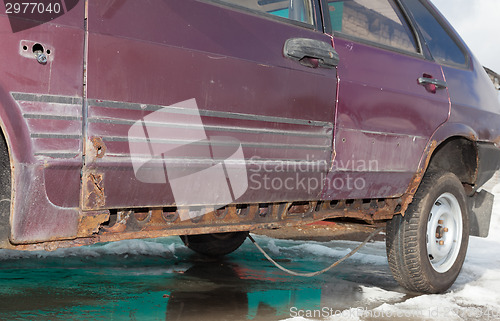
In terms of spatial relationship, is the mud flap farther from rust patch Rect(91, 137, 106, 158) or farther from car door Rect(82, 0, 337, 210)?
rust patch Rect(91, 137, 106, 158)

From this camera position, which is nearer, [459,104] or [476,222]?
[459,104]

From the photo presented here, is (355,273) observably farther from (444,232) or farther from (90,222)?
(90,222)

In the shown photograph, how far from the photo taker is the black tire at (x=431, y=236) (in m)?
3.50

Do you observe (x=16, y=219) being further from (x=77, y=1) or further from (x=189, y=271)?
(x=189, y=271)

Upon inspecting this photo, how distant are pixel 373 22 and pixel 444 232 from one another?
158 centimetres

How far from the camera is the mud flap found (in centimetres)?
412

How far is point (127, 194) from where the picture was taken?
2.04 meters

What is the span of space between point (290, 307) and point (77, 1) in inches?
82.3

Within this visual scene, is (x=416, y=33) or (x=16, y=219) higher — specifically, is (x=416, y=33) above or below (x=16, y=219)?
above

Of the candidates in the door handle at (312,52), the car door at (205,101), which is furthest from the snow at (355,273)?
the door handle at (312,52)

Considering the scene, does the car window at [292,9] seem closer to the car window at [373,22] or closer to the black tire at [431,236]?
the car window at [373,22]

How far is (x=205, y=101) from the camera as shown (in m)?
2.22

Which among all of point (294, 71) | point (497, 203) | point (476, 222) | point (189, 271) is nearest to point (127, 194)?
point (294, 71)

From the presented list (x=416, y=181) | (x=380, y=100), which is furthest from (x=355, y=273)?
(x=380, y=100)
